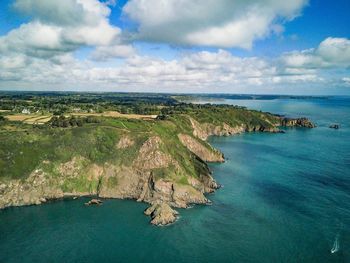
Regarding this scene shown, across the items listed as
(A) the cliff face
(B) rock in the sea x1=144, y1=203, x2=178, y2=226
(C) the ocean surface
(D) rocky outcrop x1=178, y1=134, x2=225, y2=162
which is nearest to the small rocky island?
(A) the cliff face

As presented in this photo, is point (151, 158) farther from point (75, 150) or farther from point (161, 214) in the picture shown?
point (161, 214)

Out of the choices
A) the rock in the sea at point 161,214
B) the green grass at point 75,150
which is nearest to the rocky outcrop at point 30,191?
the green grass at point 75,150

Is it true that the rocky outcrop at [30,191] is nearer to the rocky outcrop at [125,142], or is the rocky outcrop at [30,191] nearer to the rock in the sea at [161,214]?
the rocky outcrop at [125,142]

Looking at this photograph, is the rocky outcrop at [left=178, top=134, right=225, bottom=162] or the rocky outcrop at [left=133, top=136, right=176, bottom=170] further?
the rocky outcrop at [left=178, top=134, right=225, bottom=162]

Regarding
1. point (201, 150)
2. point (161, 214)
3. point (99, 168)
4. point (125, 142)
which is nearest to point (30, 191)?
point (99, 168)

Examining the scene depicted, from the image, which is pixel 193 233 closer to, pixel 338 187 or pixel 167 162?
pixel 167 162

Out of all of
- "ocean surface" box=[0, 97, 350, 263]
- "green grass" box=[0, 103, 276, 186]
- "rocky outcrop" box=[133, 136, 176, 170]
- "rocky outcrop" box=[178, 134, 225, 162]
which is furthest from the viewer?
"rocky outcrop" box=[178, 134, 225, 162]

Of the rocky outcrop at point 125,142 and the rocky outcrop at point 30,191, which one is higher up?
the rocky outcrop at point 125,142

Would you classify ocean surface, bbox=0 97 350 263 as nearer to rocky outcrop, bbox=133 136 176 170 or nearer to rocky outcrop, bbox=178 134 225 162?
rocky outcrop, bbox=133 136 176 170
